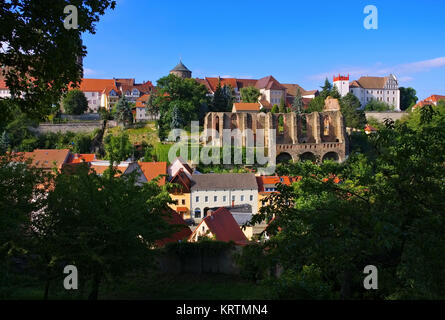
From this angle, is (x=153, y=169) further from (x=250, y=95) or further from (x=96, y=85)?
(x=96, y=85)

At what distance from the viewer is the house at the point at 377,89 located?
105 meters

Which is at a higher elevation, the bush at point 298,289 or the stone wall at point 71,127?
the stone wall at point 71,127

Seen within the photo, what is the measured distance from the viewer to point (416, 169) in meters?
7.68

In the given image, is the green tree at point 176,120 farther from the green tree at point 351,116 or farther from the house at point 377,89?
the house at point 377,89

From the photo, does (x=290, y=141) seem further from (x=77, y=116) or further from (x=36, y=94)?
(x=36, y=94)

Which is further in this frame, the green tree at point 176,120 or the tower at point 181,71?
the tower at point 181,71

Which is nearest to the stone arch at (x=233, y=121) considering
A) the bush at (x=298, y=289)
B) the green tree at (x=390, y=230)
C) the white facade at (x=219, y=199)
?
the white facade at (x=219, y=199)

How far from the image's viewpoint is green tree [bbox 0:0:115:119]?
29.6ft

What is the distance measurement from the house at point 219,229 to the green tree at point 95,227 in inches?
348

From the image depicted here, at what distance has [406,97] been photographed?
363ft

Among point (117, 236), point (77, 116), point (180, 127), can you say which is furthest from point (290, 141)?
point (117, 236)

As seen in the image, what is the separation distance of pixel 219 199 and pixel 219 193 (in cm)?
55

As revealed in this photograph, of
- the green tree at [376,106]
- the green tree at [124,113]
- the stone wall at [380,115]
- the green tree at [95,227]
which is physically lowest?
the green tree at [95,227]
